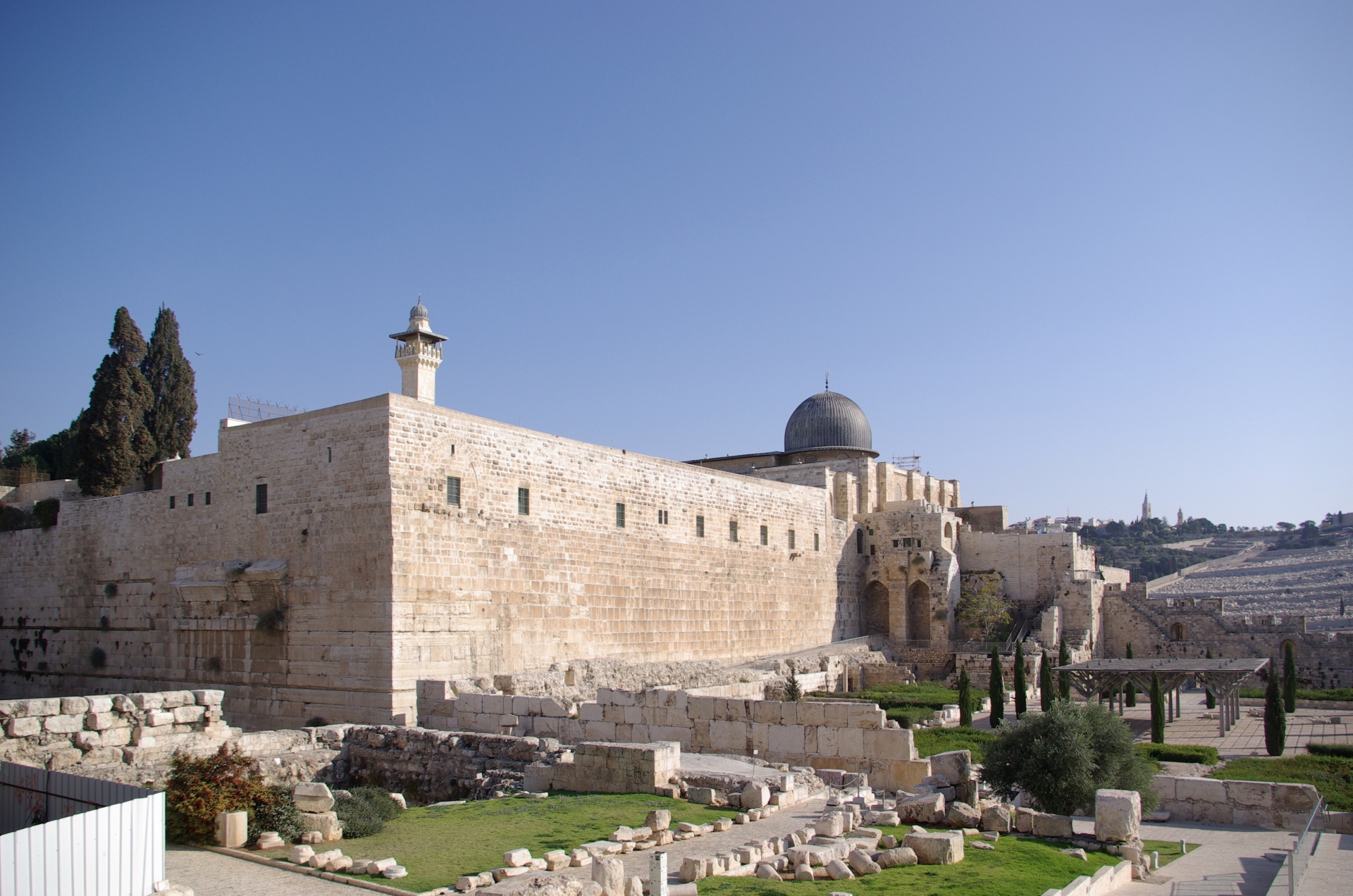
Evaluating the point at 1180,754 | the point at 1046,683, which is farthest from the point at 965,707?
the point at 1180,754

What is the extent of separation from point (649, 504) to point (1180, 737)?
36.8 ft

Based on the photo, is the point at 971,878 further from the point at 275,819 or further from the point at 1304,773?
the point at 1304,773

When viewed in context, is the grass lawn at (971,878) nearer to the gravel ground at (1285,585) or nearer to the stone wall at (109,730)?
the stone wall at (109,730)

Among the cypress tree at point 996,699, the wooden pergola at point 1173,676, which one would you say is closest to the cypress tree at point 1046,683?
the wooden pergola at point 1173,676

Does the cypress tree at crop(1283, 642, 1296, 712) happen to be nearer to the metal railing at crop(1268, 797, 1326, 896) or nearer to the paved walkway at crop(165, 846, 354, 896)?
the metal railing at crop(1268, 797, 1326, 896)

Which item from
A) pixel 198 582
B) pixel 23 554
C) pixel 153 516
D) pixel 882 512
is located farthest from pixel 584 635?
pixel 882 512

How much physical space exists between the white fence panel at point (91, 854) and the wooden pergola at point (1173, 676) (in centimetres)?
1691

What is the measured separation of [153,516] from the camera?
19.9m

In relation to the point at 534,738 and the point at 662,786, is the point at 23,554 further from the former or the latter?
the point at 662,786

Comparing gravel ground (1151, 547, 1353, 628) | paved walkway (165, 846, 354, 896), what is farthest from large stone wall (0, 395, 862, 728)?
gravel ground (1151, 547, 1353, 628)

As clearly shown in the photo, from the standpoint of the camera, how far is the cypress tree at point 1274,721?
54.2 ft

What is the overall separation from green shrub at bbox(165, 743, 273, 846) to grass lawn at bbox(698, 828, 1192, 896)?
4363 mm

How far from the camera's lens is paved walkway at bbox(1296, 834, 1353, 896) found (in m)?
8.08

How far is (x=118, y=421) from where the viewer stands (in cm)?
2409
